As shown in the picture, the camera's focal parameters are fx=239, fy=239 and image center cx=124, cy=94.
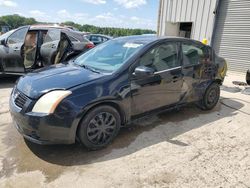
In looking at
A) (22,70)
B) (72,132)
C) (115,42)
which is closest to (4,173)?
(72,132)

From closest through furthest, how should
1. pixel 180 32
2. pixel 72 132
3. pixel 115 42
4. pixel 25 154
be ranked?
pixel 72 132
pixel 25 154
pixel 115 42
pixel 180 32

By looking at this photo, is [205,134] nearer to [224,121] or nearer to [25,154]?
[224,121]

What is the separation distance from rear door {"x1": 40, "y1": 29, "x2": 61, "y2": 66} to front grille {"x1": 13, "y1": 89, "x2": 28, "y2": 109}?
3.60 m

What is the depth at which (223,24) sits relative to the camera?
10.2m

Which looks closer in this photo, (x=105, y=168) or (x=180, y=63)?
(x=105, y=168)

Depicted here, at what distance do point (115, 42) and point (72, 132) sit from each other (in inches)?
76.3

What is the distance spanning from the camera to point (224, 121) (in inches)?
176

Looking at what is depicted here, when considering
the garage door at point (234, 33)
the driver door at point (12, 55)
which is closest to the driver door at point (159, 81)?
the driver door at point (12, 55)

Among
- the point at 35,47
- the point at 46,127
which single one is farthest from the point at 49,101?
the point at 35,47

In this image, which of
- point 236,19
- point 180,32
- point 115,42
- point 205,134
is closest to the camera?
point 205,134

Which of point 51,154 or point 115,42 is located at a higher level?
point 115,42

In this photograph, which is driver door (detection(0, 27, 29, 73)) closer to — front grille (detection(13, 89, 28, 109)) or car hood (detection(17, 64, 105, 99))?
car hood (detection(17, 64, 105, 99))

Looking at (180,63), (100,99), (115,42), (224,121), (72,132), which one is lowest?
(224,121)

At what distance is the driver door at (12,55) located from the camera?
20.8ft
